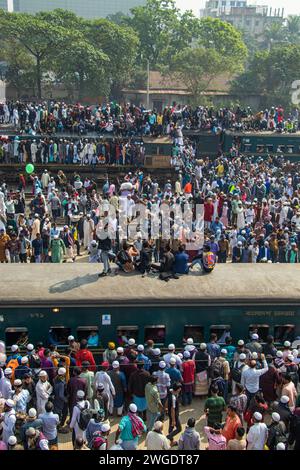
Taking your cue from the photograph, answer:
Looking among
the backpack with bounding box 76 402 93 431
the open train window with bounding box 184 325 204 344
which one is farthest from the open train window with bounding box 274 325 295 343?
the backpack with bounding box 76 402 93 431

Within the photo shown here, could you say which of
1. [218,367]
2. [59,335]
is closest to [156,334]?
[218,367]

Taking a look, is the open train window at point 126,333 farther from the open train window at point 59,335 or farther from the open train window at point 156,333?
the open train window at point 59,335

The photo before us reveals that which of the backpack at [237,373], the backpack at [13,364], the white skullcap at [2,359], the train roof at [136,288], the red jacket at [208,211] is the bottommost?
the backpack at [237,373]

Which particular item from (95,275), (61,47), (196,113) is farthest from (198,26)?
(95,275)

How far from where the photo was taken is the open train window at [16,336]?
12523mm

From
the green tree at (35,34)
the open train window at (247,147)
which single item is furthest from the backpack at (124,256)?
the green tree at (35,34)

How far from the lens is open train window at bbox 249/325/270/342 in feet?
42.8

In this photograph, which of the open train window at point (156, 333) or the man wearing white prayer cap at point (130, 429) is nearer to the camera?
the man wearing white prayer cap at point (130, 429)

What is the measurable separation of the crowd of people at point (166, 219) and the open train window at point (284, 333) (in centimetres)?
253

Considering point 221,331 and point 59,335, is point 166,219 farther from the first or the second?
point 59,335

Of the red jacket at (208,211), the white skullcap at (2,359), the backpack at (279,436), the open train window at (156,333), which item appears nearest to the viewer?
the backpack at (279,436)

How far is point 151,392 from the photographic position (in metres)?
11.1

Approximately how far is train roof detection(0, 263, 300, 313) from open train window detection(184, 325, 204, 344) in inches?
23.8
